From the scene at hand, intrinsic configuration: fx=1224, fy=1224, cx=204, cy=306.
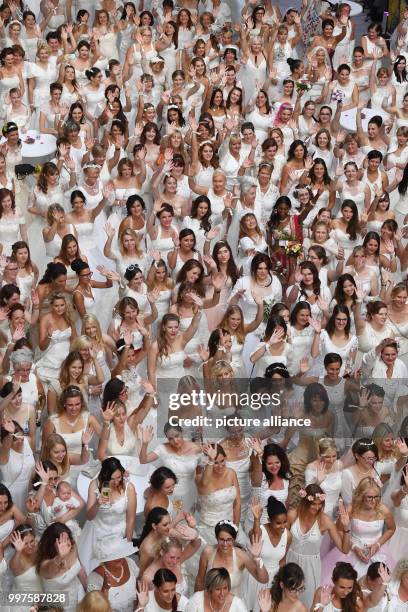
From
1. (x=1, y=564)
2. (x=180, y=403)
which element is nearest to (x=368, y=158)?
(x=180, y=403)

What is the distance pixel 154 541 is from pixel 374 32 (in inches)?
318

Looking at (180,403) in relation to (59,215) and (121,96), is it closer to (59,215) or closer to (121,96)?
(59,215)

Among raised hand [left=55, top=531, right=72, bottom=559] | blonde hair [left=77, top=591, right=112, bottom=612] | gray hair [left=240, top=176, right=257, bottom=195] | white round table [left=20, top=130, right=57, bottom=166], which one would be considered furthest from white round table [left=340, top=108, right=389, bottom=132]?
blonde hair [left=77, top=591, right=112, bottom=612]

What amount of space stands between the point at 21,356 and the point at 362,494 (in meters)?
2.51

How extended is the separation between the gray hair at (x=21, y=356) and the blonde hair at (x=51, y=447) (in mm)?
741

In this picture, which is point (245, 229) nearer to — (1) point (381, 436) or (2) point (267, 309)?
(2) point (267, 309)

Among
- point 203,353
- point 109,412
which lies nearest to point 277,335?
point 203,353

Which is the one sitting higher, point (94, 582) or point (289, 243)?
point (289, 243)

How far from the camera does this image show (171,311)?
9289mm

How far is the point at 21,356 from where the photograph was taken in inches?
332

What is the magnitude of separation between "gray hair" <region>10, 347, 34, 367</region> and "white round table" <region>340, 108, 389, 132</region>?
5.00m

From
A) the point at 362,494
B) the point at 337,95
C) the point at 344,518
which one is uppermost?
the point at 337,95

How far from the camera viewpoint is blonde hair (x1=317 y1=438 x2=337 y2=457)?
7.87 metres

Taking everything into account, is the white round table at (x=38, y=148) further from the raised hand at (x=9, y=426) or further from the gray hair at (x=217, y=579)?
the gray hair at (x=217, y=579)
